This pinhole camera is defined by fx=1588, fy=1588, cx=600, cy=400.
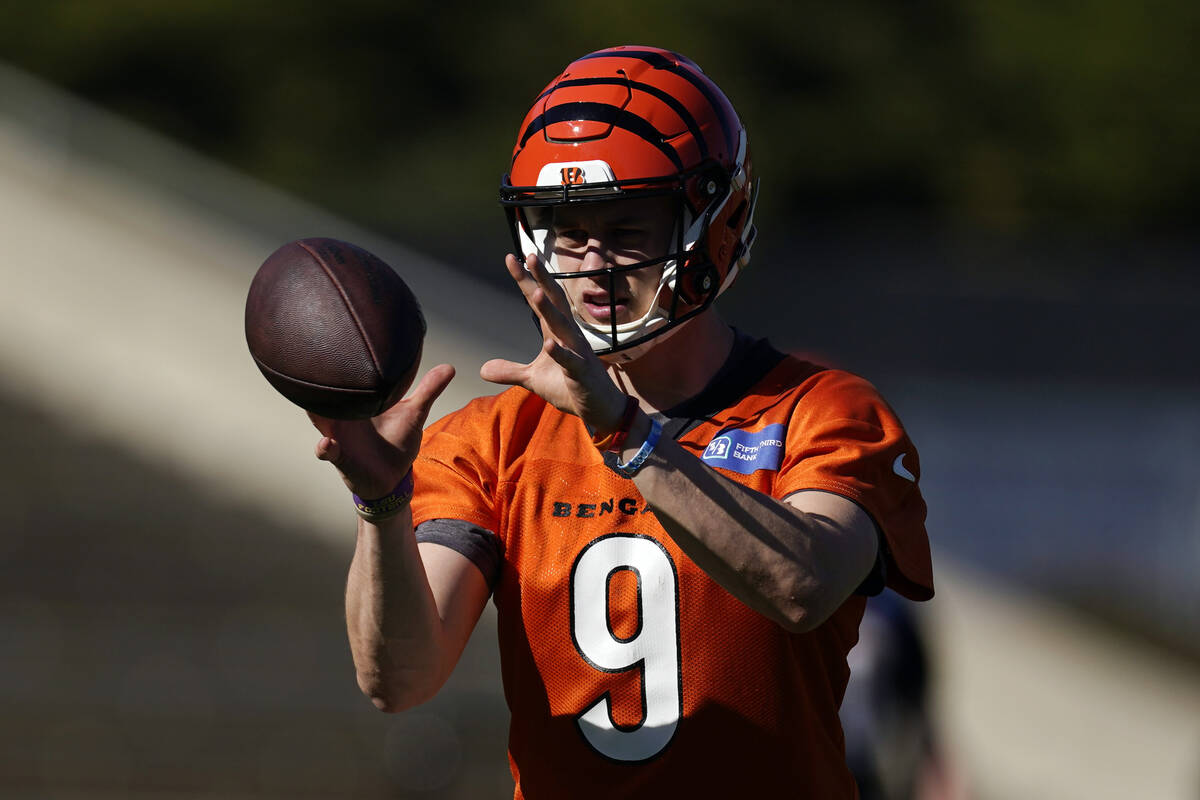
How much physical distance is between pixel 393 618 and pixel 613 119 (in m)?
0.88

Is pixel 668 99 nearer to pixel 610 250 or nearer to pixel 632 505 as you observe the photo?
pixel 610 250

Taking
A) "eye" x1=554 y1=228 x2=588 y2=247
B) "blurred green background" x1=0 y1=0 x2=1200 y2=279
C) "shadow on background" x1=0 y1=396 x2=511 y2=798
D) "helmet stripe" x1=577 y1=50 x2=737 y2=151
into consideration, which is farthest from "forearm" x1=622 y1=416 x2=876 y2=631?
"blurred green background" x1=0 y1=0 x2=1200 y2=279

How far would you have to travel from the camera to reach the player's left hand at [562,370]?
2.17 metres

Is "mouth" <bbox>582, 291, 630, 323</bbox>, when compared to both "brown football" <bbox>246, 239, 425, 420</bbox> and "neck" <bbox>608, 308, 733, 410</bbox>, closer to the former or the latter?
"neck" <bbox>608, 308, 733, 410</bbox>

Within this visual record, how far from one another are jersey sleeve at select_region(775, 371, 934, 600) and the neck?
191mm

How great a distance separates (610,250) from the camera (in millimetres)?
2537

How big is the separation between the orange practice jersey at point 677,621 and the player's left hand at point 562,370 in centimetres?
33

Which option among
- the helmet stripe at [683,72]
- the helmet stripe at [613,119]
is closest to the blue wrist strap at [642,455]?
the helmet stripe at [613,119]

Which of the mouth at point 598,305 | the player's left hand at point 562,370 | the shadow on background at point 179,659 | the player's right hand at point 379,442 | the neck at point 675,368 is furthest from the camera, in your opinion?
the shadow on background at point 179,659

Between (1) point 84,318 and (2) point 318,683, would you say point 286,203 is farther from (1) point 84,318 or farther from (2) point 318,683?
(2) point 318,683

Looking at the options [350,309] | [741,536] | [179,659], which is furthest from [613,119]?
[179,659]

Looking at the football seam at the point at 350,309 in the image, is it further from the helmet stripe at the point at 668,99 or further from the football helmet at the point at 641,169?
the helmet stripe at the point at 668,99

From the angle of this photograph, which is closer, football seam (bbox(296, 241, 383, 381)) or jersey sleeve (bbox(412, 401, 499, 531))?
football seam (bbox(296, 241, 383, 381))

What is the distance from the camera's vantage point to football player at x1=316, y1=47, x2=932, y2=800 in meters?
2.32
